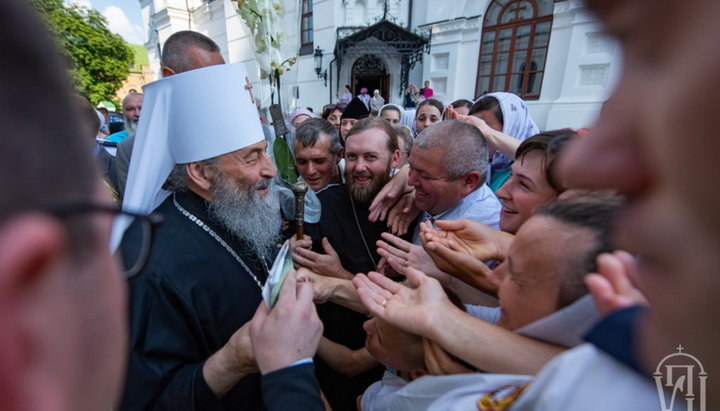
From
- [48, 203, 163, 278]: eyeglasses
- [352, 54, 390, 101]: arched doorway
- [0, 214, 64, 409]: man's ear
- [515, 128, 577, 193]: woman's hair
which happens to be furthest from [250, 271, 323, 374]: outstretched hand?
[352, 54, 390, 101]: arched doorway

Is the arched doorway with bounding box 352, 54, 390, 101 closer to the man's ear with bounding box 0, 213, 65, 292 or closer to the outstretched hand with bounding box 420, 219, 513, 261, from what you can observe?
the outstretched hand with bounding box 420, 219, 513, 261

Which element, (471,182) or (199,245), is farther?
(471,182)

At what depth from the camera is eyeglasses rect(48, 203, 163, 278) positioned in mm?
439

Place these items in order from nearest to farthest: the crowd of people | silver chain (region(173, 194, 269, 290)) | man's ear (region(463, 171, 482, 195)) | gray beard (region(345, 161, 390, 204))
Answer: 1. the crowd of people
2. silver chain (region(173, 194, 269, 290))
3. man's ear (region(463, 171, 482, 195))
4. gray beard (region(345, 161, 390, 204))

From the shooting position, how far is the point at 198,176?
181cm

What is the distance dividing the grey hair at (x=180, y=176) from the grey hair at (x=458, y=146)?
137cm

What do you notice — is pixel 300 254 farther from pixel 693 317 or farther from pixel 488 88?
pixel 488 88

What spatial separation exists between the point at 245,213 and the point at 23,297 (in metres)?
1.44

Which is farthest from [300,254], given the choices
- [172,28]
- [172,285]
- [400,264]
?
[172,28]

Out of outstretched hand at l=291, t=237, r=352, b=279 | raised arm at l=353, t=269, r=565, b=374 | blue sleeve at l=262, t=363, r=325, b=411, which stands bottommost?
outstretched hand at l=291, t=237, r=352, b=279

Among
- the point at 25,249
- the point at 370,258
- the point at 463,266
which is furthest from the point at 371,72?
the point at 25,249

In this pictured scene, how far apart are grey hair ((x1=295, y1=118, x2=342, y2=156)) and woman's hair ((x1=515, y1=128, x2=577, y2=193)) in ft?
5.48

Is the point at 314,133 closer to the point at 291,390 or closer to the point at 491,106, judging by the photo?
the point at 491,106

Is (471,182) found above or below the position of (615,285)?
below
